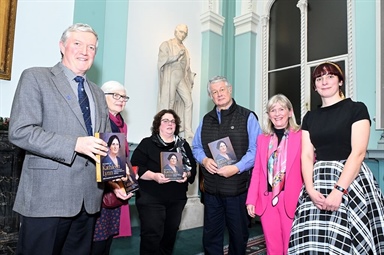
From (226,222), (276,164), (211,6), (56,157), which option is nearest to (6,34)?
(56,157)

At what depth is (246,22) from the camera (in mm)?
5660

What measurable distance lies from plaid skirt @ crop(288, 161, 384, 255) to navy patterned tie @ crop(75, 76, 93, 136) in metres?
1.28

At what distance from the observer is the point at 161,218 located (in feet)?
7.22

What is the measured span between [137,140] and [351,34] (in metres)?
3.59

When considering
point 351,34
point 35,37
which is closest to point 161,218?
point 35,37

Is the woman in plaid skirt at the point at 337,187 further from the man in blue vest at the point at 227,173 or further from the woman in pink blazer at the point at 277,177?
the man in blue vest at the point at 227,173

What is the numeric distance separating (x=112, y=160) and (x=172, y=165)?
0.87 meters

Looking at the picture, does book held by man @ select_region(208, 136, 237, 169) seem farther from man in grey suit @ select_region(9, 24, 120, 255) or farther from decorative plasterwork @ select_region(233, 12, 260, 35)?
decorative plasterwork @ select_region(233, 12, 260, 35)

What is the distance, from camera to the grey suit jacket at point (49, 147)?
120 centimetres

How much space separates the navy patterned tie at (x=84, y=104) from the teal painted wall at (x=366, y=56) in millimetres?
3949

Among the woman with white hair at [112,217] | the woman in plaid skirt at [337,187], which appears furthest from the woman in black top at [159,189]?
the woman in plaid skirt at [337,187]

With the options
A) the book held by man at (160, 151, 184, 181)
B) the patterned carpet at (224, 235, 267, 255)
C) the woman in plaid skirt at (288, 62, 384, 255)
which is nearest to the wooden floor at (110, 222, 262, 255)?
the patterned carpet at (224, 235, 267, 255)

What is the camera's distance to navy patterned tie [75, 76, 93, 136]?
1380 millimetres

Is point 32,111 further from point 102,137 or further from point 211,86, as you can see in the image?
point 211,86
